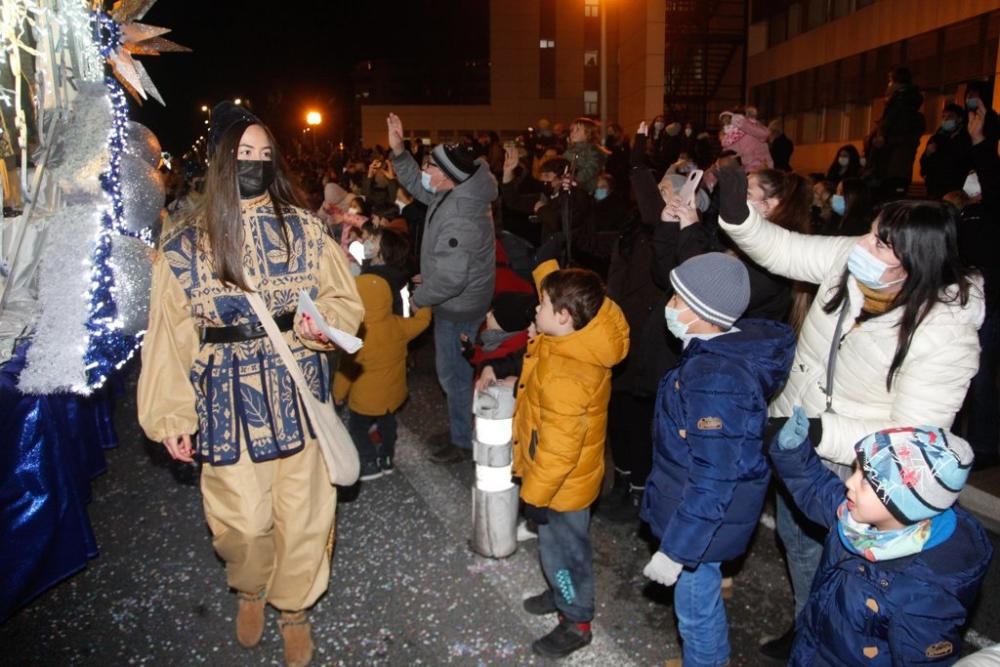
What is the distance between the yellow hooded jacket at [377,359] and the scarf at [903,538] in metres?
3.43

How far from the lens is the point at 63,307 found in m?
3.73

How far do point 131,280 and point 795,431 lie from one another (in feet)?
12.3

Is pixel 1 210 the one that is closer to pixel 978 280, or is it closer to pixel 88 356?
pixel 88 356

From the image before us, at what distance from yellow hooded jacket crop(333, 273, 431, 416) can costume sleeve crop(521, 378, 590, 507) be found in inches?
84.0

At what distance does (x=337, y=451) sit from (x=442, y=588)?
1.05 meters

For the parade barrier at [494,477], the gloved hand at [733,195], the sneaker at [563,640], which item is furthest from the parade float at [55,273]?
the gloved hand at [733,195]

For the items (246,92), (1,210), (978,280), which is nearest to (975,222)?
(978,280)

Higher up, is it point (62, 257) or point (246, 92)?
point (246, 92)

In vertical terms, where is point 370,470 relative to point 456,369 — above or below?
below

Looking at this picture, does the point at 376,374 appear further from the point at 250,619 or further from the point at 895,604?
the point at 895,604

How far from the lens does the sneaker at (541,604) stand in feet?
11.7

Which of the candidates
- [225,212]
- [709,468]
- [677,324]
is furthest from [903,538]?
[225,212]

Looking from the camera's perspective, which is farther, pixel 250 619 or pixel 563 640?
pixel 250 619

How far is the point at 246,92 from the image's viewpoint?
44.3 meters
